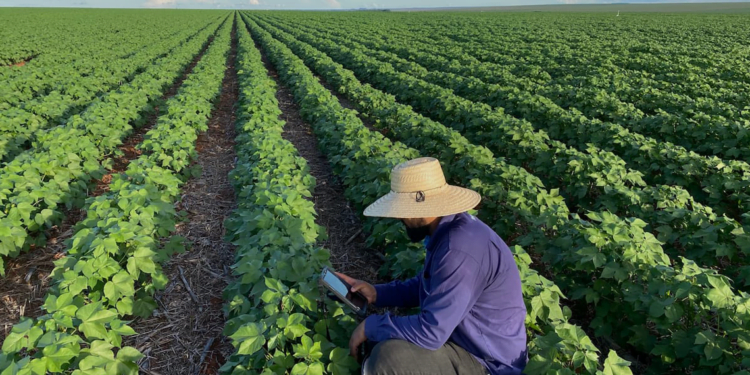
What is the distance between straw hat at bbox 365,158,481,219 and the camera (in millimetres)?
2479

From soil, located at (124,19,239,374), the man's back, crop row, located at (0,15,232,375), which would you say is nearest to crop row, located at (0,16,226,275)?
crop row, located at (0,15,232,375)

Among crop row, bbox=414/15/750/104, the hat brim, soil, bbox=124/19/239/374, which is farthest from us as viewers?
crop row, bbox=414/15/750/104

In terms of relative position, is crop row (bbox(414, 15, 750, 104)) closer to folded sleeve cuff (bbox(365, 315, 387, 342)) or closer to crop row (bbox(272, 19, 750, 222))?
crop row (bbox(272, 19, 750, 222))

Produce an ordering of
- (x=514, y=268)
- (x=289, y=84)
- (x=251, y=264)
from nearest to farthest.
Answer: (x=514, y=268), (x=251, y=264), (x=289, y=84)

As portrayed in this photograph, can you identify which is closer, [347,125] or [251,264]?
[251,264]

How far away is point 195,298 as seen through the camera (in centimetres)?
435

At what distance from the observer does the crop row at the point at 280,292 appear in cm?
261

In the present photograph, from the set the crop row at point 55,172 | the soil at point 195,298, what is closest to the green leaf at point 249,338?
the soil at point 195,298

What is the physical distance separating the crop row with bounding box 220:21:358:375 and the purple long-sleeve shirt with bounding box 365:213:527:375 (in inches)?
18.1

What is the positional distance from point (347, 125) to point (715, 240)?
5.63 meters

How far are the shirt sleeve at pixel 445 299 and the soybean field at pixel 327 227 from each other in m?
Result: 0.56

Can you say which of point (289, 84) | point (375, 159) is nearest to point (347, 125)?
point (375, 159)

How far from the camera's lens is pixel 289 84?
14.0 m

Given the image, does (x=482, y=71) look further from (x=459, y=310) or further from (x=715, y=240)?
(x=459, y=310)
